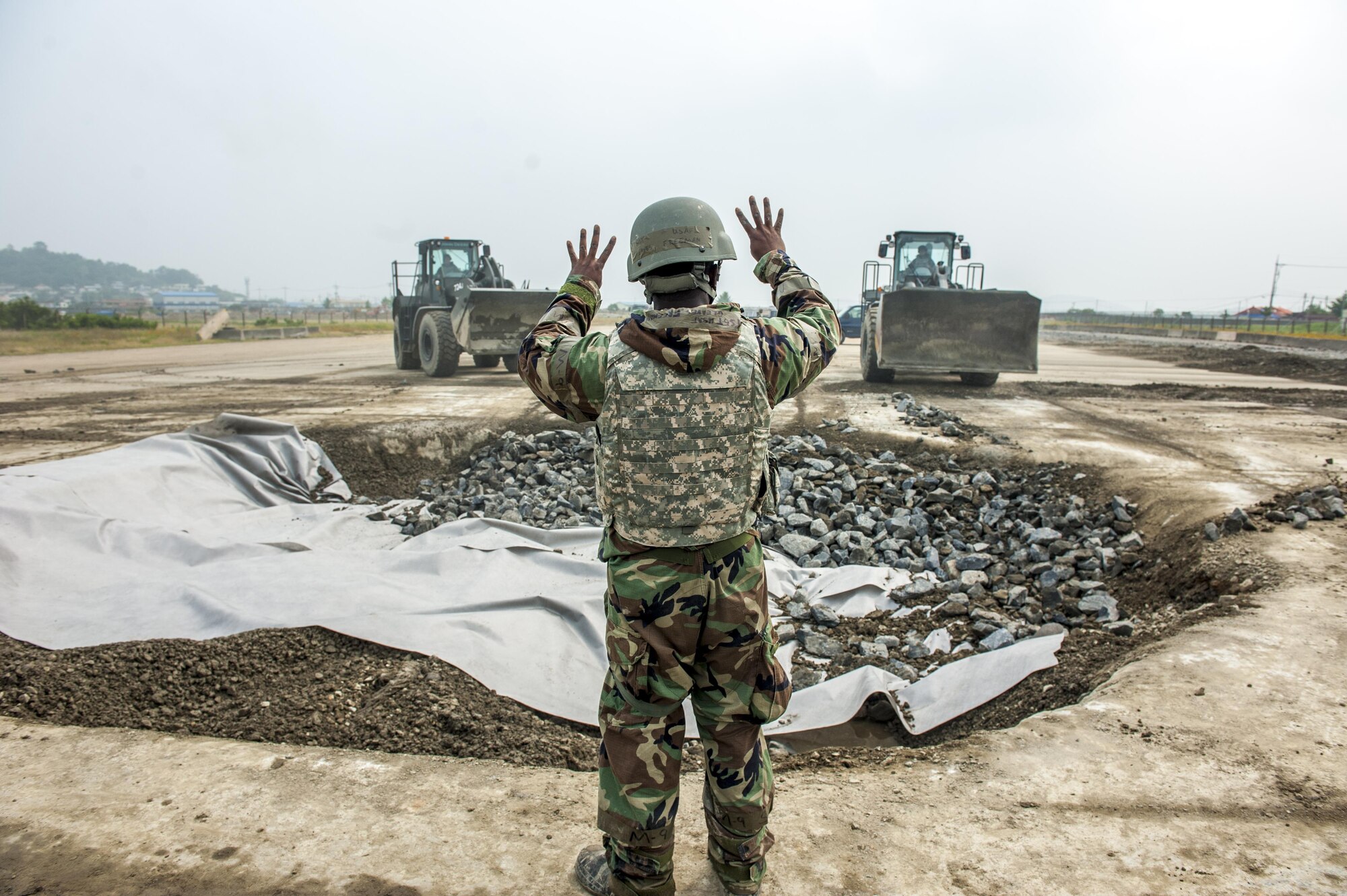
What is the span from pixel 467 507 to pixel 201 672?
3.48 metres

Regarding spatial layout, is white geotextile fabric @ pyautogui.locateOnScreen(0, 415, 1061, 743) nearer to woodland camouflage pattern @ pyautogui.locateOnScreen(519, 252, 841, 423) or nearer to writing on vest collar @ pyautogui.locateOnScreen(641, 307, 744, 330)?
woodland camouflage pattern @ pyautogui.locateOnScreen(519, 252, 841, 423)

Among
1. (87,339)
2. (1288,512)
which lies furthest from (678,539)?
(87,339)

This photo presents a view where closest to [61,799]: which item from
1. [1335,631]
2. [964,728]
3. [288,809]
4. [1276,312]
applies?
[288,809]

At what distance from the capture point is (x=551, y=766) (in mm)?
3064

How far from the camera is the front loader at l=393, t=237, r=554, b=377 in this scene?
1381 centimetres

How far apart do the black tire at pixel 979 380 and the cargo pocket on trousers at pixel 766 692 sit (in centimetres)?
1200

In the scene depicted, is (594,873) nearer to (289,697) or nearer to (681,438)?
(681,438)

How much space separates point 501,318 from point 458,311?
0.78 m

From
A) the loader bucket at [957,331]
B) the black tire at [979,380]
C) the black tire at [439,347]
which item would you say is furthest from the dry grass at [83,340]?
the black tire at [979,380]

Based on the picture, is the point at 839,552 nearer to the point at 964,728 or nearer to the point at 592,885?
the point at 964,728

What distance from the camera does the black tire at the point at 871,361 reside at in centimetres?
1335

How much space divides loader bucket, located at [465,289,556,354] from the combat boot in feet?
39.6

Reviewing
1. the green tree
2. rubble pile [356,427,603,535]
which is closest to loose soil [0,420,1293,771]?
rubble pile [356,427,603,535]

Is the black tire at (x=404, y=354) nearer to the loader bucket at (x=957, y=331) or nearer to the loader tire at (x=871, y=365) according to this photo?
the loader tire at (x=871, y=365)
